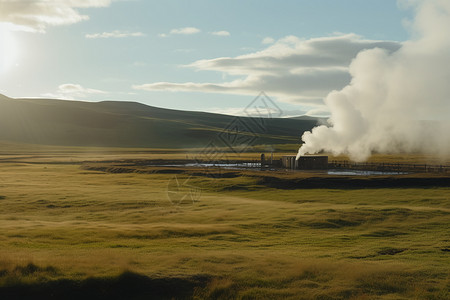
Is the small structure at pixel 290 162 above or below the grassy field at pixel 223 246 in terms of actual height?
above

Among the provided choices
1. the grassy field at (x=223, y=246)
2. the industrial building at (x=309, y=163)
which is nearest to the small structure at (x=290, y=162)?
the industrial building at (x=309, y=163)

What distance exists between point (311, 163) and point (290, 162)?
4.89m

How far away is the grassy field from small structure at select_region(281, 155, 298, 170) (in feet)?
107

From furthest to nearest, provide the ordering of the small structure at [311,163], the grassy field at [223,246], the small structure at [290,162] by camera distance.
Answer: the small structure at [290,162] → the small structure at [311,163] → the grassy field at [223,246]

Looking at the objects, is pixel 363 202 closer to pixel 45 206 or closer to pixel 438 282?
pixel 438 282

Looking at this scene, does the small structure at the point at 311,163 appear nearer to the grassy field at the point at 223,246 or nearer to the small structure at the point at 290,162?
the small structure at the point at 290,162

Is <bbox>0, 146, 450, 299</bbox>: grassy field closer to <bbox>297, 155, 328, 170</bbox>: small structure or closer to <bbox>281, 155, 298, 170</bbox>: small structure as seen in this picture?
<bbox>297, 155, 328, 170</bbox>: small structure

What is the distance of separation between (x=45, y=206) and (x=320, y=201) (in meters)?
31.8

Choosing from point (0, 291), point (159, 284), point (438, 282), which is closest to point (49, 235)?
point (0, 291)

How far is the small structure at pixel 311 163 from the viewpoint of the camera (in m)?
91.6

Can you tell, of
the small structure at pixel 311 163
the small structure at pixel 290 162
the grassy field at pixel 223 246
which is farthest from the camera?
the small structure at pixel 290 162

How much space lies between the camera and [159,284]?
21188mm

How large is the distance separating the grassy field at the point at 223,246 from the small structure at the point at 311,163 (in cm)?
3121

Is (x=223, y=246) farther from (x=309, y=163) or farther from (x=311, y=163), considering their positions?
(x=311, y=163)
